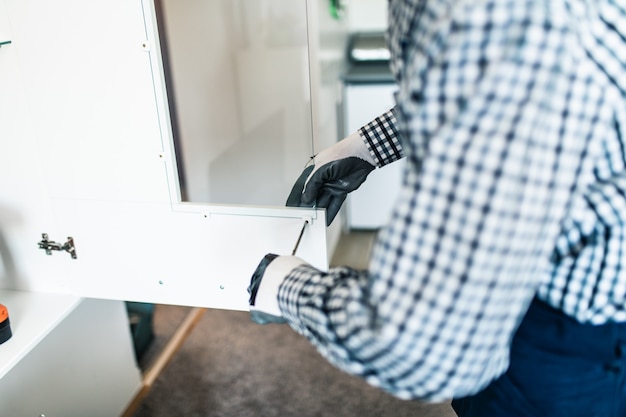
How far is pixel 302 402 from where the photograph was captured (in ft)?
5.23

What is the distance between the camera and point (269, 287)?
67 centimetres

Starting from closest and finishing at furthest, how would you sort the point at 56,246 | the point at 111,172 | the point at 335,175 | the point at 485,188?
the point at 485,188
the point at 335,175
the point at 111,172
the point at 56,246

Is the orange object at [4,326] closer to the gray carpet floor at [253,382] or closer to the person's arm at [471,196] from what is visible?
the gray carpet floor at [253,382]

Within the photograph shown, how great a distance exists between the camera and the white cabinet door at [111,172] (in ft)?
3.19

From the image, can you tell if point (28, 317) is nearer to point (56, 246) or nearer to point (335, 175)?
point (56, 246)

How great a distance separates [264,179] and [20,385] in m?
0.62

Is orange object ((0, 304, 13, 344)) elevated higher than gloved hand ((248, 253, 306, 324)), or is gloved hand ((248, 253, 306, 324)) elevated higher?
gloved hand ((248, 253, 306, 324))

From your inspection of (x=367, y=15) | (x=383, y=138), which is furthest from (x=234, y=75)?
(x=367, y=15)

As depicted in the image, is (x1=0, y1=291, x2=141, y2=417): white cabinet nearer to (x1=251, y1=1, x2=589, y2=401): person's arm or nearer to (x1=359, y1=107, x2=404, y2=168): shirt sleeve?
(x1=359, y1=107, x2=404, y2=168): shirt sleeve

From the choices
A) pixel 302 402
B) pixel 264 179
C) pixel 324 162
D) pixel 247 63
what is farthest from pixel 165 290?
→ pixel 247 63

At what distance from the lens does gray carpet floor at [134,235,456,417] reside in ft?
5.14

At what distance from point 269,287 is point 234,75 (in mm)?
1100

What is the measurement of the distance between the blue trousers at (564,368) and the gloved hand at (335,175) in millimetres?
377

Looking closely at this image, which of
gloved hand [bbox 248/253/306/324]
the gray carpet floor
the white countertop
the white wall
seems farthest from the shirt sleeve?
the white wall
